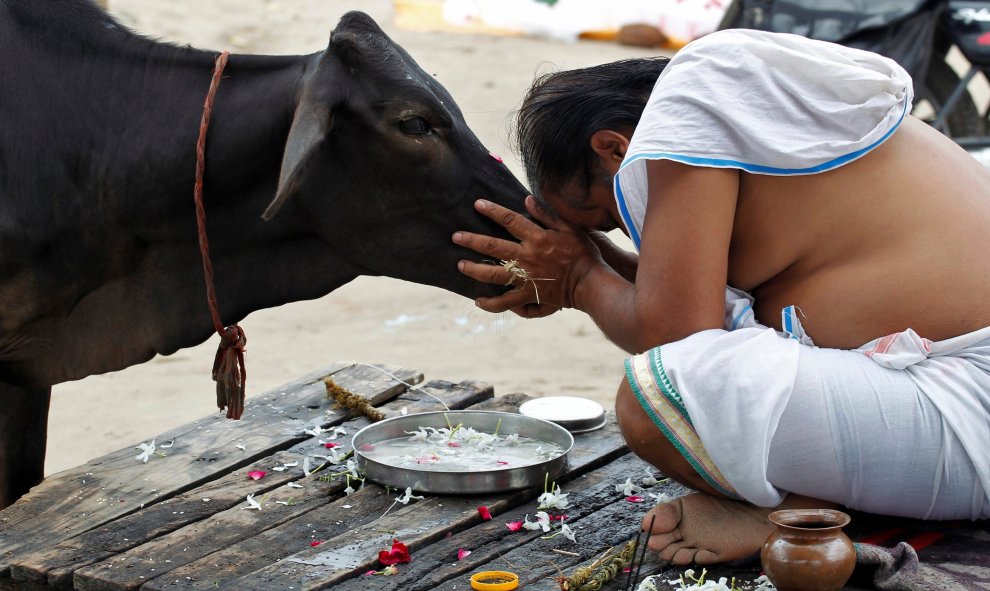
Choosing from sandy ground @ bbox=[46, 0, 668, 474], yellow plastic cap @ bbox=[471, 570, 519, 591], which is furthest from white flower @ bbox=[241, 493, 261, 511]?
sandy ground @ bbox=[46, 0, 668, 474]

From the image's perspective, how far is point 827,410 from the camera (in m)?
2.69

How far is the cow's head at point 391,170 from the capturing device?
123 inches

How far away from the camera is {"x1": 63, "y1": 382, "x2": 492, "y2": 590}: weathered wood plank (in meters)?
2.93

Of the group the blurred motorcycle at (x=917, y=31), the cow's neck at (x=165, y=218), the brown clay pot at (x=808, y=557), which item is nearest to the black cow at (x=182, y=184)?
the cow's neck at (x=165, y=218)

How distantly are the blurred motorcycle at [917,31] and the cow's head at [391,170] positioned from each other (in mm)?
4675

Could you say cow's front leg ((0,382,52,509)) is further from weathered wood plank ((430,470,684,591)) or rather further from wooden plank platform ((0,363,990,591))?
weathered wood plank ((430,470,684,591))

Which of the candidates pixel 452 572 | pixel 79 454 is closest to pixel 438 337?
pixel 79 454

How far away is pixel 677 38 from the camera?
39.7 feet

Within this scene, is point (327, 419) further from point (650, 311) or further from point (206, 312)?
point (650, 311)

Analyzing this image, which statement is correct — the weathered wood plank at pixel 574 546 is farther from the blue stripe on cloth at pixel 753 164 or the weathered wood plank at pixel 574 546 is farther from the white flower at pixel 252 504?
the blue stripe on cloth at pixel 753 164

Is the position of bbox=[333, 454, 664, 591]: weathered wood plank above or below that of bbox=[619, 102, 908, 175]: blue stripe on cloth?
below

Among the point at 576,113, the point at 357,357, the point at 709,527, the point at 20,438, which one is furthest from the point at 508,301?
the point at 357,357

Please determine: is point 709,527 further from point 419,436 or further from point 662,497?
point 419,436

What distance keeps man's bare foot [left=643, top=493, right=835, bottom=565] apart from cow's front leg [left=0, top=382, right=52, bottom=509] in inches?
70.5
